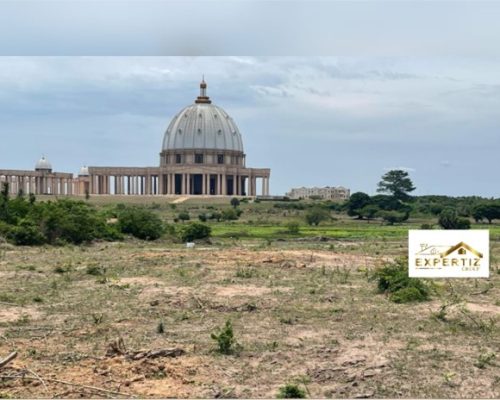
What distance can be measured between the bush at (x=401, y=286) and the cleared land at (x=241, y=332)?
0.89ft

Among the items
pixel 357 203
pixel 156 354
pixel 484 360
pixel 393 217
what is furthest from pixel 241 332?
pixel 357 203

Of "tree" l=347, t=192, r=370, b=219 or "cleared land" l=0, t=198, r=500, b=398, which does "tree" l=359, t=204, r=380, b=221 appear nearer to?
"tree" l=347, t=192, r=370, b=219

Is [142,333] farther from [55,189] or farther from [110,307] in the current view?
[55,189]

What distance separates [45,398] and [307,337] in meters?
4.70

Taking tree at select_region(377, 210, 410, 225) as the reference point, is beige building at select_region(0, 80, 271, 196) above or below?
above

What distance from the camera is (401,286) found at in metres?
16.3

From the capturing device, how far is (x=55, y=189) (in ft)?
355

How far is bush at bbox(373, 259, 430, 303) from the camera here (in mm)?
15539

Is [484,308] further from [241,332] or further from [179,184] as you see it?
[179,184]

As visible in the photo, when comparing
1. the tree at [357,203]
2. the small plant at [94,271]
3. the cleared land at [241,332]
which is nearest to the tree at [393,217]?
the tree at [357,203]

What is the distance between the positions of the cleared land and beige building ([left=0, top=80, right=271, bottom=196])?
8451 cm

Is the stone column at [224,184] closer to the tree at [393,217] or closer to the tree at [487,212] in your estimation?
the tree at [393,217]

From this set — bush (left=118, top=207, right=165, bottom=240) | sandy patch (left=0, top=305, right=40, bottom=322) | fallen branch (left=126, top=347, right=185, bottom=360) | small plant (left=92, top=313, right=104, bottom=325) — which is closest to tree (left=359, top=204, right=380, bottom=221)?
bush (left=118, top=207, right=165, bottom=240)

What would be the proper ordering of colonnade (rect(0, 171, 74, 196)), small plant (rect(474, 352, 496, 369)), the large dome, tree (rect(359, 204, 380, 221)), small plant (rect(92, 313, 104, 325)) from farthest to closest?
1. the large dome
2. colonnade (rect(0, 171, 74, 196))
3. tree (rect(359, 204, 380, 221))
4. small plant (rect(92, 313, 104, 325))
5. small plant (rect(474, 352, 496, 369))
